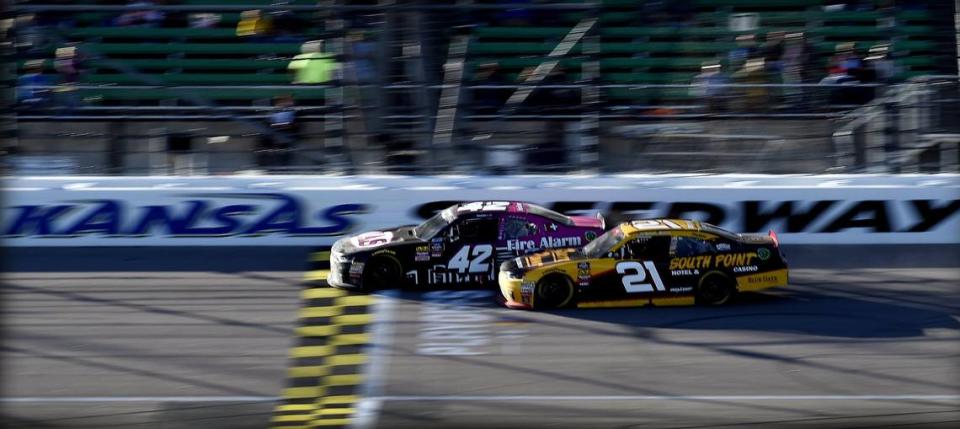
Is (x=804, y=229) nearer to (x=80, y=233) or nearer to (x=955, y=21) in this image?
(x=955, y=21)

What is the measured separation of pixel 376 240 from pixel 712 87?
4.57 m

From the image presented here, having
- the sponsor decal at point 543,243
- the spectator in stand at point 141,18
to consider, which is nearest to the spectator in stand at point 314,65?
the spectator in stand at point 141,18

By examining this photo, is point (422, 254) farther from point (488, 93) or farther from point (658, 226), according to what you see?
point (488, 93)

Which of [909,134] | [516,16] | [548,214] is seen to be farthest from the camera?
[516,16]

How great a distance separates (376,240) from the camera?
11609 millimetres

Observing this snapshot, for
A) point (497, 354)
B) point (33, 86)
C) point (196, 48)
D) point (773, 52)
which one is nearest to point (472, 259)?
point (497, 354)

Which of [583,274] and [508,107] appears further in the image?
[508,107]

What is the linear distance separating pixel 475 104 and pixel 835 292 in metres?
4.64

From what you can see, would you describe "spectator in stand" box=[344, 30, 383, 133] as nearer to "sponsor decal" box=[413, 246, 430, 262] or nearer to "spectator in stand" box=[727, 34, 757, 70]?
"sponsor decal" box=[413, 246, 430, 262]

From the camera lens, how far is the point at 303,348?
31.5ft

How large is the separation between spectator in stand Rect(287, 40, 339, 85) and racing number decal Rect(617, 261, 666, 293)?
4.59 meters

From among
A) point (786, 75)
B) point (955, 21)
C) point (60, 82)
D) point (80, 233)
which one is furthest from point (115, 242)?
point (955, 21)

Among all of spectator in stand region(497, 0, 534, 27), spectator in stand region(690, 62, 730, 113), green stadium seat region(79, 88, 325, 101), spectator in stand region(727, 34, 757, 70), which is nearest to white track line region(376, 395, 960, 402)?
spectator in stand region(690, 62, 730, 113)

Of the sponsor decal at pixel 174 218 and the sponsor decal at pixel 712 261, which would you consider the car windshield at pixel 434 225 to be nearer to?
the sponsor decal at pixel 174 218
